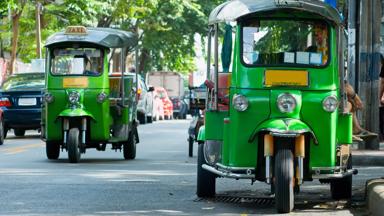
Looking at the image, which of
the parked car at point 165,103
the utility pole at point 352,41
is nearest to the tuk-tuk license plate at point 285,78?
the utility pole at point 352,41

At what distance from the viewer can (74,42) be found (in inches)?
779

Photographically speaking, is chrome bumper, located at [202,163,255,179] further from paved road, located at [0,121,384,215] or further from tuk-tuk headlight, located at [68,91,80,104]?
tuk-tuk headlight, located at [68,91,80,104]

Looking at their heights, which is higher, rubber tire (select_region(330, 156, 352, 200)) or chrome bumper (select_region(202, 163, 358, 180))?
chrome bumper (select_region(202, 163, 358, 180))

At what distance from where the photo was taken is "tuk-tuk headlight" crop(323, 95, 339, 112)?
469 inches

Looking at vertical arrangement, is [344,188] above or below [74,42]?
below

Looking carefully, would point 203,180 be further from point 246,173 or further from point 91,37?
point 91,37

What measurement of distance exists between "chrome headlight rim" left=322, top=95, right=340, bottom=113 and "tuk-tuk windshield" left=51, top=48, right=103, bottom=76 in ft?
27.8

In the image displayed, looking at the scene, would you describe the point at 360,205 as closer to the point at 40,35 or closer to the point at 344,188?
the point at 344,188

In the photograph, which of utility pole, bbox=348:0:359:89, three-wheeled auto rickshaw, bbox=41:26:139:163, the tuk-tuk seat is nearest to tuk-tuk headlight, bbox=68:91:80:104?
three-wheeled auto rickshaw, bbox=41:26:139:163

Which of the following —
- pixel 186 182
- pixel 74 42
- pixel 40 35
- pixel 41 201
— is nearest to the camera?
pixel 41 201

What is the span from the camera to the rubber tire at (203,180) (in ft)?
42.9

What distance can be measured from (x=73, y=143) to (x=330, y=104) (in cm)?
790


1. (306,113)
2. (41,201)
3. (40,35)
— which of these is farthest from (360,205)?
(40,35)

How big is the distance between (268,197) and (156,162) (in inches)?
273
